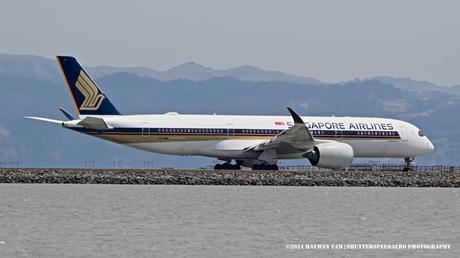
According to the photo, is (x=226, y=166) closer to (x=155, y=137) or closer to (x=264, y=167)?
(x=264, y=167)

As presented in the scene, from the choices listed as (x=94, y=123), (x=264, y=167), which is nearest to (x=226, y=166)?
(x=264, y=167)

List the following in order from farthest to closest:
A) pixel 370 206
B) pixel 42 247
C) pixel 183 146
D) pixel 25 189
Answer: pixel 183 146 → pixel 25 189 → pixel 370 206 → pixel 42 247

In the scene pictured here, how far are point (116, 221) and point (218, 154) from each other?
2668 centimetres

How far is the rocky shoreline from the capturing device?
68.8 m

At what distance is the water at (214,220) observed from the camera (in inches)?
1529

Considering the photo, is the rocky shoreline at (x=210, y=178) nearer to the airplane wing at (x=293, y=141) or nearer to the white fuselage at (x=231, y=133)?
the airplane wing at (x=293, y=141)

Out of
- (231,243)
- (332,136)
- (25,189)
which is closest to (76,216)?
(231,243)

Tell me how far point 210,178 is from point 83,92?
9.61 metres

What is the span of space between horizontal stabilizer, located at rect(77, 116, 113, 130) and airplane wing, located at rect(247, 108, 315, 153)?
8431mm

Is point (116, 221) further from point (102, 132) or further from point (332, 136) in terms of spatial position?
point (332, 136)

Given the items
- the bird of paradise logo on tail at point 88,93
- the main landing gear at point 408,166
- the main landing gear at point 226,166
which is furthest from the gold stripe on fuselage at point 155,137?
the main landing gear at point 408,166

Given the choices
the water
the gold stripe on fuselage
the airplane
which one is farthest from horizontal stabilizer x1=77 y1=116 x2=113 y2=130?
the water

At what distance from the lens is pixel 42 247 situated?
38.4 metres

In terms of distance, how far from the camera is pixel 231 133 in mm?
73438
